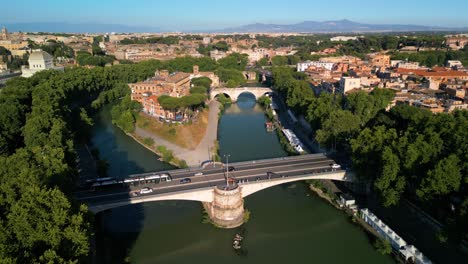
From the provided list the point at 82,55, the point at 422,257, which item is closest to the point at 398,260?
the point at 422,257

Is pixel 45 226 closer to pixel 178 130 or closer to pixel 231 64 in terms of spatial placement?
pixel 178 130

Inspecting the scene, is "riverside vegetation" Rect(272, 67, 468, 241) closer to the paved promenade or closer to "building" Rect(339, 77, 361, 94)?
the paved promenade

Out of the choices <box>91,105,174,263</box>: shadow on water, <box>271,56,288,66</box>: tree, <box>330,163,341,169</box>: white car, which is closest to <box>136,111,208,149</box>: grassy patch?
<box>91,105,174,263</box>: shadow on water

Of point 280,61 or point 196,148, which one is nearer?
point 196,148

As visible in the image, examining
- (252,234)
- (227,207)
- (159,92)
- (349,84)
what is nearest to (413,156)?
(252,234)

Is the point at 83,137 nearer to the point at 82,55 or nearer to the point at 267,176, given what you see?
the point at 267,176

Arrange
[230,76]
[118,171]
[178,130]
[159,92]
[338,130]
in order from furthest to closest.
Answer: [230,76]
[159,92]
[178,130]
[118,171]
[338,130]

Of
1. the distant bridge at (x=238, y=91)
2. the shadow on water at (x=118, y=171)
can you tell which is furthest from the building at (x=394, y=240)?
the distant bridge at (x=238, y=91)

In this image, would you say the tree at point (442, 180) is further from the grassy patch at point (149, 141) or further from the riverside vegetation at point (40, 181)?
the grassy patch at point (149, 141)
